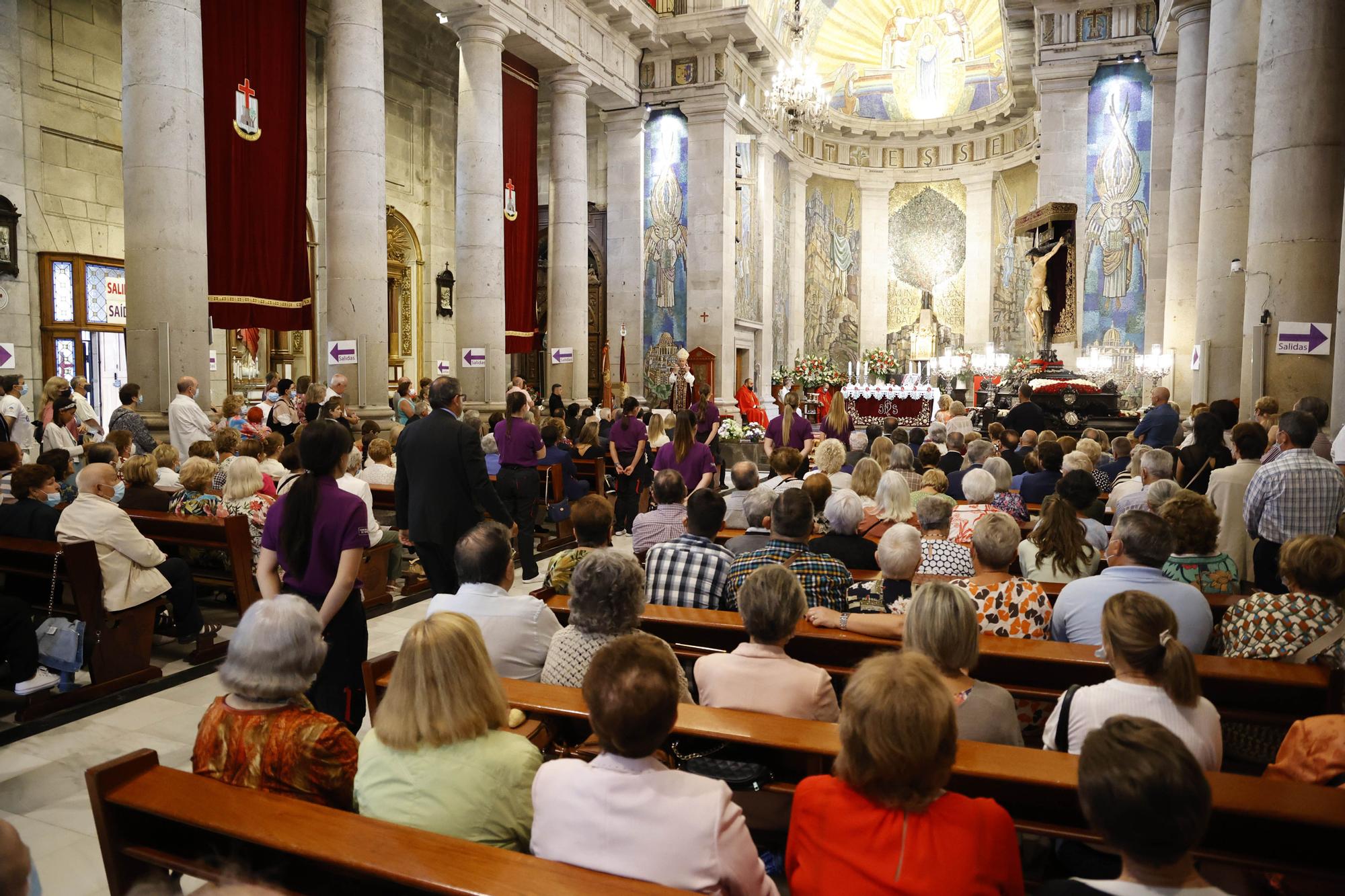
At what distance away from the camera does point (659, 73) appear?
2003cm

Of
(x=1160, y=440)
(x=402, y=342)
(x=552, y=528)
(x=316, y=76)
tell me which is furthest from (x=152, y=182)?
(x=1160, y=440)

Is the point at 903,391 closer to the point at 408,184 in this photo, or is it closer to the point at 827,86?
the point at 408,184

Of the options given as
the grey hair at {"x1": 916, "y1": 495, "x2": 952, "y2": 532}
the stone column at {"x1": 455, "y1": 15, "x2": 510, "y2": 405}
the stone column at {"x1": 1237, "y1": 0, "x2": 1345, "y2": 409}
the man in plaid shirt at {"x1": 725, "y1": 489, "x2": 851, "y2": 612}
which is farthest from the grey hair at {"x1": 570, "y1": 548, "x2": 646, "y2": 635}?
the stone column at {"x1": 455, "y1": 15, "x2": 510, "y2": 405}

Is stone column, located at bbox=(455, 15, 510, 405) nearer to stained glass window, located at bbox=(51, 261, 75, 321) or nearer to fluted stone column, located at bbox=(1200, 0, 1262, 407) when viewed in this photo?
stained glass window, located at bbox=(51, 261, 75, 321)

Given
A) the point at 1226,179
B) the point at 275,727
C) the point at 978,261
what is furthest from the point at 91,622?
the point at 978,261

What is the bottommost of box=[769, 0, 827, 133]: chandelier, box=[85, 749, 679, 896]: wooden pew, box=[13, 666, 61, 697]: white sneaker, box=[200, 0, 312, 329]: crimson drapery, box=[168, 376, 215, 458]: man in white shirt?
box=[13, 666, 61, 697]: white sneaker

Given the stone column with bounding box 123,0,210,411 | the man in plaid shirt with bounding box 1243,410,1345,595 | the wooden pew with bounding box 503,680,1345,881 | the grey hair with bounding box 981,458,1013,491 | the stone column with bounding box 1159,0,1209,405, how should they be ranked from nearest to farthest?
the wooden pew with bounding box 503,680,1345,881 < the man in plaid shirt with bounding box 1243,410,1345,595 < the grey hair with bounding box 981,458,1013,491 < the stone column with bounding box 123,0,210,411 < the stone column with bounding box 1159,0,1209,405

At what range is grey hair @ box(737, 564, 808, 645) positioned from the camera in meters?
3.02

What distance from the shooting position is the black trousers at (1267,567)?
19.2ft

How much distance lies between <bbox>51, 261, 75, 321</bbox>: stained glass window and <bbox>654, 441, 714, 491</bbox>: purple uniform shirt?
8.69 metres

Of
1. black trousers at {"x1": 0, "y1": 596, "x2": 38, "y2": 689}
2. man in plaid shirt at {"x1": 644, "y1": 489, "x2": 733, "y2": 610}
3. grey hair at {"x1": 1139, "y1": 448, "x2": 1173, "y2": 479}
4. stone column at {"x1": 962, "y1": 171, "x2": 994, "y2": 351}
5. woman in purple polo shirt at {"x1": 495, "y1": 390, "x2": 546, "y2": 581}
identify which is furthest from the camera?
stone column at {"x1": 962, "y1": 171, "x2": 994, "y2": 351}

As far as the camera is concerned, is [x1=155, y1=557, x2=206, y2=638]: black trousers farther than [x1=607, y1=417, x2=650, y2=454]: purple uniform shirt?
No

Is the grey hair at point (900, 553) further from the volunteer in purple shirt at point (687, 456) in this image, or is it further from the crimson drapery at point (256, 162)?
the crimson drapery at point (256, 162)

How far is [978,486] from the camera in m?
5.91
